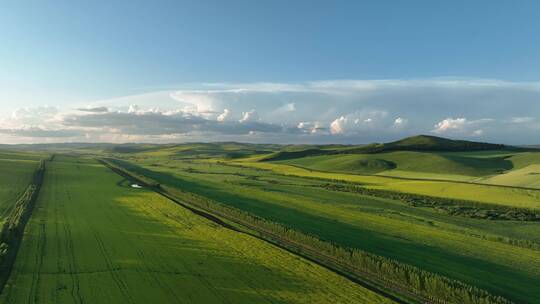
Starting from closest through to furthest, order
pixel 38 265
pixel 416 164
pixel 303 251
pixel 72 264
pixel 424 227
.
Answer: pixel 38 265 → pixel 72 264 → pixel 303 251 → pixel 424 227 → pixel 416 164

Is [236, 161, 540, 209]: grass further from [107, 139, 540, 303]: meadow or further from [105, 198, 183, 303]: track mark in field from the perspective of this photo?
[105, 198, 183, 303]: track mark in field

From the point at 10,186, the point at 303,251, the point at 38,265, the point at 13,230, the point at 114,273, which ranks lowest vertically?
the point at 303,251

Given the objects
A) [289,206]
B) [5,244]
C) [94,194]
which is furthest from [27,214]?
[289,206]

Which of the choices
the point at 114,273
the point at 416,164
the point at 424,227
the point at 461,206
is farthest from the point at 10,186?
the point at 416,164

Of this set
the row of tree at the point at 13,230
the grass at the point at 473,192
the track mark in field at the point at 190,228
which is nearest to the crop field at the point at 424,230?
the grass at the point at 473,192

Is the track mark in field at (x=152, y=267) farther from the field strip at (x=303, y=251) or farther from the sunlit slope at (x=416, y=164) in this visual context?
the sunlit slope at (x=416, y=164)

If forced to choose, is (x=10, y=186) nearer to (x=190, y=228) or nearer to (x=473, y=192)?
(x=190, y=228)

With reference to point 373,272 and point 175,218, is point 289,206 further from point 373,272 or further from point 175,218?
point 373,272
